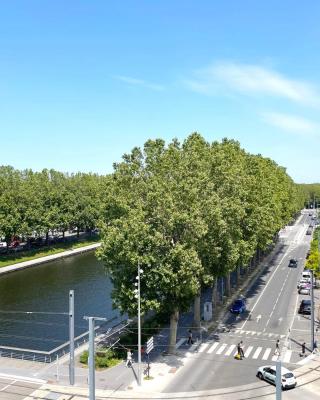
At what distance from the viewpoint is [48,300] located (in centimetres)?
7156

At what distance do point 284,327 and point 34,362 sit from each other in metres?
27.4

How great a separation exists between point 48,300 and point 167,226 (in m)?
35.4

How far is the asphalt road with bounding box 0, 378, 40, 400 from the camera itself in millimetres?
36031

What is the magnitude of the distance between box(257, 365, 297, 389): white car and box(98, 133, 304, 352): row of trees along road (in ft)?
29.0

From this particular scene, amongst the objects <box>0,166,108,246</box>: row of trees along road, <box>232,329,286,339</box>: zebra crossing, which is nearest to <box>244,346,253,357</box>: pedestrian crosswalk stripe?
<box>232,329,286,339</box>: zebra crossing

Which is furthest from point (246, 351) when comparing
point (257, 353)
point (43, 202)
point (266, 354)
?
point (43, 202)

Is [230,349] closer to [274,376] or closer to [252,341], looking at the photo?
[252,341]

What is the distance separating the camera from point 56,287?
3155 inches

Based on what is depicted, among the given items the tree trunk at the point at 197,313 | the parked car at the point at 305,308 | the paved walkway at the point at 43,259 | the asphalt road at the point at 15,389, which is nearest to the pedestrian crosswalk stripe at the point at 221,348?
the tree trunk at the point at 197,313

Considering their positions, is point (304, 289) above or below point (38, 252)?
below

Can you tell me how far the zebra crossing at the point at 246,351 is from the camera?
44528 millimetres

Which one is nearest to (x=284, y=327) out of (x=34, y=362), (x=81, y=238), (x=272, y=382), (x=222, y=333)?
(x=222, y=333)

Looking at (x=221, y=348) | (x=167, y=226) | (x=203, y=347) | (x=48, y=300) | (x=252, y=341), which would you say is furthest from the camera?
(x=48, y=300)

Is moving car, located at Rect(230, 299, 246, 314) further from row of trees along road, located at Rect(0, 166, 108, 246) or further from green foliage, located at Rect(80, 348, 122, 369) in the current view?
row of trees along road, located at Rect(0, 166, 108, 246)
